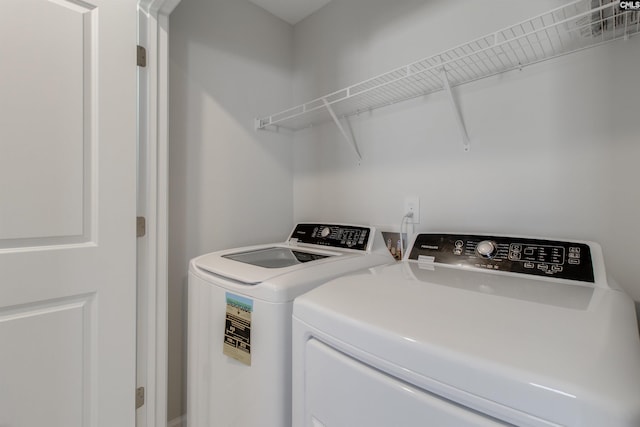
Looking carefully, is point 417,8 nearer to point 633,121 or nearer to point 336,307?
point 633,121

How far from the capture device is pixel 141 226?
1375 millimetres

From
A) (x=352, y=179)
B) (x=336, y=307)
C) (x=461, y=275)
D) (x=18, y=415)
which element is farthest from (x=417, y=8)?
(x=18, y=415)

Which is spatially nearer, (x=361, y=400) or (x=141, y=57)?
(x=361, y=400)

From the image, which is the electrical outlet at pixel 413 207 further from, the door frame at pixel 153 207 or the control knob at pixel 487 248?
the door frame at pixel 153 207

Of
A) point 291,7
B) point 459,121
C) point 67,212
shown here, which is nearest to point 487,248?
point 459,121

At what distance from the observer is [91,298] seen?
1244 millimetres

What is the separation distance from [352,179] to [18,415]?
71.3 inches

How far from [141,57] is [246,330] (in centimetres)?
132

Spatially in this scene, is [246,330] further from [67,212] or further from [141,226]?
[67,212]

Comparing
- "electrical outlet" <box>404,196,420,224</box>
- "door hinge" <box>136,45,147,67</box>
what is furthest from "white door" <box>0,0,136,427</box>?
"electrical outlet" <box>404,196,420,224</box>

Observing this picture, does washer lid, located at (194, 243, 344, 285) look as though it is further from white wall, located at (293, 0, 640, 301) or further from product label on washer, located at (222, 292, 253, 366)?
white wall, located at (293, 0, 640, 301)

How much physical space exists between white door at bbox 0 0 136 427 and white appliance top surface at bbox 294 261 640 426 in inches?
39.1

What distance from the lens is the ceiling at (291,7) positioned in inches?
76.9

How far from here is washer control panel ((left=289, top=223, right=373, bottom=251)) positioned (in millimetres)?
1500
